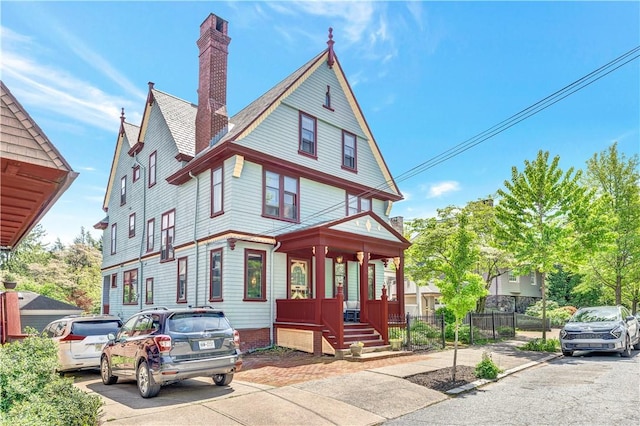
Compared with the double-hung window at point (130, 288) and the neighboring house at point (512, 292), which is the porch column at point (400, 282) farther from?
the neighboring house at point (512, 292)

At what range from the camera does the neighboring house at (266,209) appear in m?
16.3

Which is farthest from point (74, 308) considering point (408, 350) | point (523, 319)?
point (523, 319)

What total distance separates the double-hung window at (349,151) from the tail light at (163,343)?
13.7 metres

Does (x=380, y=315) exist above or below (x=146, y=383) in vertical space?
above

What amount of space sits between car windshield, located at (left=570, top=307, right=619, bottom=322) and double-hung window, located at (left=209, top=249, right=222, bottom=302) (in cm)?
1343

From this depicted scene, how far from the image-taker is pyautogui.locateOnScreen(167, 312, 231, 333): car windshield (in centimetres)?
912

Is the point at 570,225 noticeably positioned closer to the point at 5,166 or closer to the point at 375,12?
the point at 375,12

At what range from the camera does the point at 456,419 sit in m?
7.90

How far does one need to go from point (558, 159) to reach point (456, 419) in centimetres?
1467

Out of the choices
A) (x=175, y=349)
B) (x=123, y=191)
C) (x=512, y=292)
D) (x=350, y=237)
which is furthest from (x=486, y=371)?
(x=512, y=292)

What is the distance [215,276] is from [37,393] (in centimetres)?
1037

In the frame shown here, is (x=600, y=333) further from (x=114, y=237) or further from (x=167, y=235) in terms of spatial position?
(x=114, y=237)

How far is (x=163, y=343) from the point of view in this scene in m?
8.71

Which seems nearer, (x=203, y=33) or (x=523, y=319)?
(x=203, y=33)
